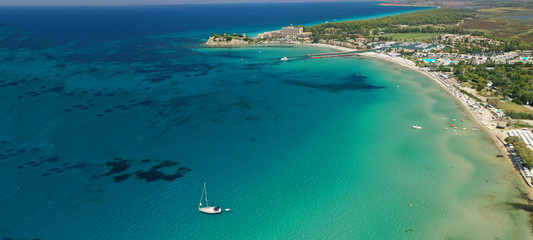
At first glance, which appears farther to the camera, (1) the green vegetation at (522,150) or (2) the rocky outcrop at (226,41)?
(2) the rocky outcrop at (226,41)

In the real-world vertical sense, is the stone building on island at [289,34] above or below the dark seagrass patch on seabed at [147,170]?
above

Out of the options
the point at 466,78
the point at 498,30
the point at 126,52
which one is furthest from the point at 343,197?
the point at 498,30

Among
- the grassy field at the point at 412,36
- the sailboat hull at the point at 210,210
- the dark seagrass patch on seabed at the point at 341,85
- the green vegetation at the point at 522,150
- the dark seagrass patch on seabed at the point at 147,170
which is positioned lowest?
the sailboat hull at the point at 210,210

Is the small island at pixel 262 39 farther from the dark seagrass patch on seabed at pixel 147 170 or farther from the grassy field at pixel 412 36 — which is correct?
the dark seagrass patch on seabed at pixel 147 170

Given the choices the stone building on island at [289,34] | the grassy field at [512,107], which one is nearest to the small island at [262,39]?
the stone building on island at [289,34]

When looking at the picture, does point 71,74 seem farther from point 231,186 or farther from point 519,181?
point 519,181

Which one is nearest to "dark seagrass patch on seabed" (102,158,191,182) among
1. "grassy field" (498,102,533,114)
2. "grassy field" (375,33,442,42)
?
"grassy field" (498,102,533,114)
